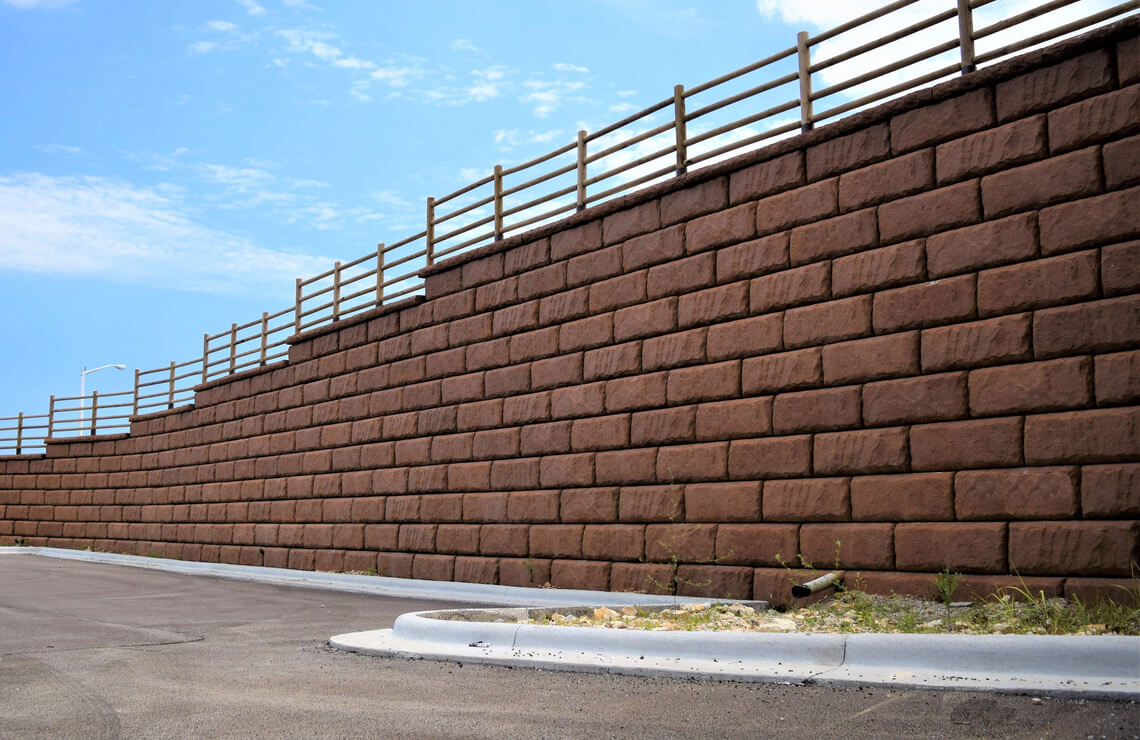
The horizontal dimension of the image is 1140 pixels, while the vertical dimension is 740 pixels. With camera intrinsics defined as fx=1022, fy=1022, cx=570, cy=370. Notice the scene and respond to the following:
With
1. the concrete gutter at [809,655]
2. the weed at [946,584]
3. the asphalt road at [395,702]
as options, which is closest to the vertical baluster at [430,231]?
the asphalt road at [395,702]

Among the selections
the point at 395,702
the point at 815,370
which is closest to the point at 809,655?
the point at 395,702

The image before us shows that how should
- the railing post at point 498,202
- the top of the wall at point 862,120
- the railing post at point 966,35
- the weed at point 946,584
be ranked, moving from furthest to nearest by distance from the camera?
the railing post at point 498,202 → the railing post at point 966,35 → the weed at point 946,584 → the top of the wall at point 862,120

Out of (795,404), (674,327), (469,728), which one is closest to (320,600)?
(674,327)

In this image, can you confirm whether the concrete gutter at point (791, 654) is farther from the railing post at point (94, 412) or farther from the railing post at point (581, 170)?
the railing post at point (94, 412)

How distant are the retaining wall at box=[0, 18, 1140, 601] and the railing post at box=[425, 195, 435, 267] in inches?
19.1

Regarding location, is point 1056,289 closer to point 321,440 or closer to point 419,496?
point 419,496

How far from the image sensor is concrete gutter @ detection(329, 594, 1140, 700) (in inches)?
233

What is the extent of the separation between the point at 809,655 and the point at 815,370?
4.50 metres

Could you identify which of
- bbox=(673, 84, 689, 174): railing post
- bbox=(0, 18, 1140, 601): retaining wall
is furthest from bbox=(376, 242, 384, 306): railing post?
bbox=(673, 84, 689, 174): railing post

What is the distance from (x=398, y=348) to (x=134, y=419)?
13.4 m

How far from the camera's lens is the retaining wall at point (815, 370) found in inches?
356

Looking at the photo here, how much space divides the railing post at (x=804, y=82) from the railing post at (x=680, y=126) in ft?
6.08

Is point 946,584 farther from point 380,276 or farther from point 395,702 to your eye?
point 380,276

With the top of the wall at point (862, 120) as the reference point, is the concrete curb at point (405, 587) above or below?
below
